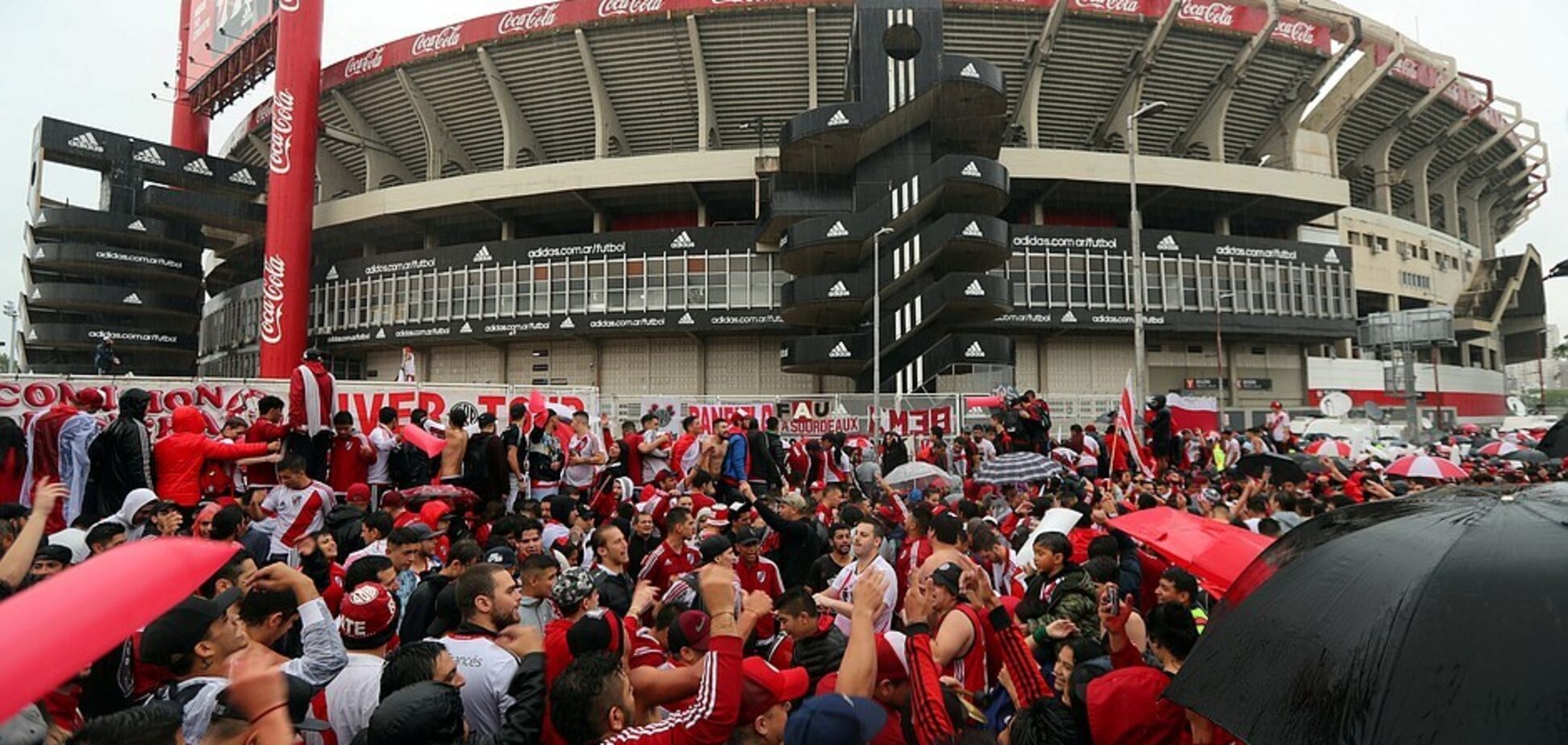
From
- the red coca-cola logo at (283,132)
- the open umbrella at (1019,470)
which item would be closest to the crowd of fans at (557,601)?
the open umbrella at (1019,470)

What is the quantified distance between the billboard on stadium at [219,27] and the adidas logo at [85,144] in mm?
7453

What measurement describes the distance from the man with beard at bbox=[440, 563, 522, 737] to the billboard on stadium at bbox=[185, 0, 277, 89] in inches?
1911

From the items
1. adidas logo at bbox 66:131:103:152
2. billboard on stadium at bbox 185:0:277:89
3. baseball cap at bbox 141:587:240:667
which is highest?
billboard on stadium at bbox 185:0:277:89

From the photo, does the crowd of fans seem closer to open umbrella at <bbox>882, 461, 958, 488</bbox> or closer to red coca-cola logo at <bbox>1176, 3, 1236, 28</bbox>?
open umbrella at <bbox>882, 461, 958, 488</bbox>

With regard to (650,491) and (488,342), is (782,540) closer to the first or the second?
(650,491)

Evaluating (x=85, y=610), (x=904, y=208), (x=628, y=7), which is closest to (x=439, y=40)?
(x=628, y=7)

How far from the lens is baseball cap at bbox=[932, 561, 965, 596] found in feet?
11.8

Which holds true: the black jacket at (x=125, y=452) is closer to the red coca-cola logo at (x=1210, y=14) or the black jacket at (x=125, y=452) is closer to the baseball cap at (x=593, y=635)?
the baseball cap at (x=593, y=635)

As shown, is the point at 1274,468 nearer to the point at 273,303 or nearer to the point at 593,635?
the point at 593,635

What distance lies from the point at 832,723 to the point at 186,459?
6.95 m

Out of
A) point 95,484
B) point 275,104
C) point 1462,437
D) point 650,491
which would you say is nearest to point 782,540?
point 650,491

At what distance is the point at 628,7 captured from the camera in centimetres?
3472

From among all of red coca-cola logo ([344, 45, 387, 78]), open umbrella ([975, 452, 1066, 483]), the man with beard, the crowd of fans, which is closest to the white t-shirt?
the crowd of fans

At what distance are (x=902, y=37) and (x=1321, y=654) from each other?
96.5 feet
